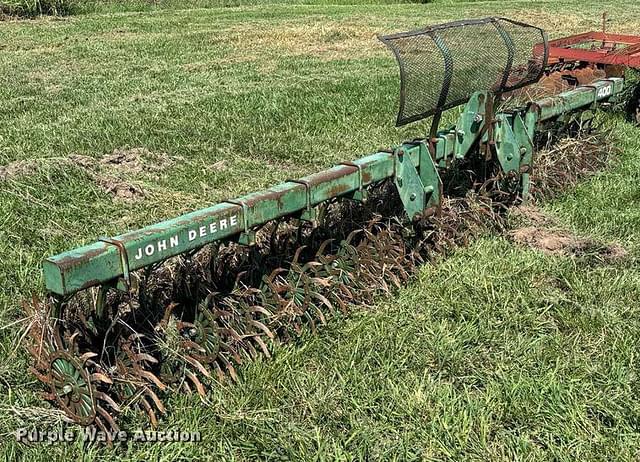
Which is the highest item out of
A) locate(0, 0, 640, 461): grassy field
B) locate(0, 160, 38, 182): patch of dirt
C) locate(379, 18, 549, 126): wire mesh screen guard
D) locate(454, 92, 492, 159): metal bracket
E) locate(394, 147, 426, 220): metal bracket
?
locate(379, 18, 549, 126): wire mesh screen guard

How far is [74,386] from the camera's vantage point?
10.3ft

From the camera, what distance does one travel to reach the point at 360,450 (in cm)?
312

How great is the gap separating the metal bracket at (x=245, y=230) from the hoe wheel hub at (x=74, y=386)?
980 millimetres

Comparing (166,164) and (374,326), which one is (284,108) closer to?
(166,164)

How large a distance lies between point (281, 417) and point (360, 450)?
399 mm

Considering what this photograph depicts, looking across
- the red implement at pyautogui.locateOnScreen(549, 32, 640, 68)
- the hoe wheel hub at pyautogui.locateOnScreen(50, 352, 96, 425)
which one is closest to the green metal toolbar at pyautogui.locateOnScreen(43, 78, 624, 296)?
the hoe wheel hub at pyautogui.locateOnScreen(50, 352, 96, 425)

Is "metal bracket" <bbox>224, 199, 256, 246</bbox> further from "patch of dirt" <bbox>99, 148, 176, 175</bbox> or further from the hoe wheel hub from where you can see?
"patch of dirt" <bbox>99, 148, 176, 175</bbox>

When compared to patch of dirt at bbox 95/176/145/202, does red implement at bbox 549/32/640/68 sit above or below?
above

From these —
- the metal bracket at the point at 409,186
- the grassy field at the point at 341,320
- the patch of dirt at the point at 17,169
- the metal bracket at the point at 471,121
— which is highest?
the metal bracket at the point at 471,121

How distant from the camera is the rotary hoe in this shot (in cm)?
320

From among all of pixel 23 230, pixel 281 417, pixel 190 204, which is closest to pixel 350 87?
pixel 190 204

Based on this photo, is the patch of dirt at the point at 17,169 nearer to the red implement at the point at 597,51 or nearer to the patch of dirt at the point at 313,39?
the red implement at the point at 597,51

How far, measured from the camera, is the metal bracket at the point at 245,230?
361 centimetres

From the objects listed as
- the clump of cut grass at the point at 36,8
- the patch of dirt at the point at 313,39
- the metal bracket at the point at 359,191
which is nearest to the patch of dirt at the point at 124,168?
the metal bracket at the point at 359,191
